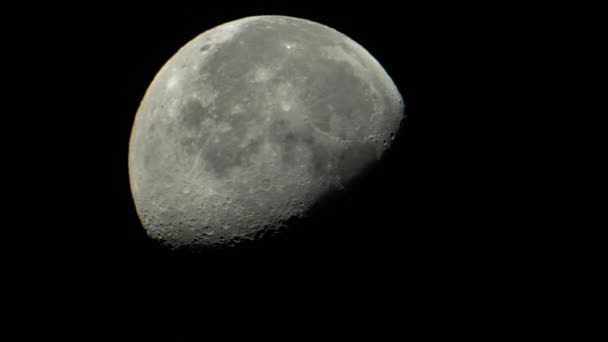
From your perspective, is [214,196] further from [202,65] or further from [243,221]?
[202,65]

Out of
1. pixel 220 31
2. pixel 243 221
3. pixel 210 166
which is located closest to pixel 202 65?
pixel 220 31

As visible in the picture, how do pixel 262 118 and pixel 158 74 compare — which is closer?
pixel 262 118

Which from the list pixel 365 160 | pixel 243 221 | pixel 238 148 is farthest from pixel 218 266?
pixel 365 160

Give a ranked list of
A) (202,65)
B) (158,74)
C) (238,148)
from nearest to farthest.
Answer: (238,148) → (202,65) → (158,74)

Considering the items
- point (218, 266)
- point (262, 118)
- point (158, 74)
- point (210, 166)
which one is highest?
point (158, 74)

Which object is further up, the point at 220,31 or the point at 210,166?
the point at 220,31

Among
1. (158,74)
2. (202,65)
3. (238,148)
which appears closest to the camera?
(238,148)
